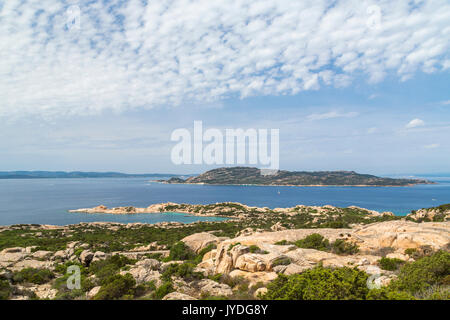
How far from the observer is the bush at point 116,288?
10634 mm

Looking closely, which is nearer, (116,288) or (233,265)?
(116,288)

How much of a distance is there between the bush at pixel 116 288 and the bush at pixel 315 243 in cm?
1264

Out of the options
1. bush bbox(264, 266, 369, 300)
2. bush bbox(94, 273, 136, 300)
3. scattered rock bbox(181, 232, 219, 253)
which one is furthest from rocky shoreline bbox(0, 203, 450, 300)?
bush bbox(264, 266, 369, 300)

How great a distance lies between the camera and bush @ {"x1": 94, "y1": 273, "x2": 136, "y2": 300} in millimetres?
10634

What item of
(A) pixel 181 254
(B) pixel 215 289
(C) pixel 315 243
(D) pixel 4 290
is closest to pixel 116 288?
(B) pixel 215 289

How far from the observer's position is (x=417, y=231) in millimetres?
17266

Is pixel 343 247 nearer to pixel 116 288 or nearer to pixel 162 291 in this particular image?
pixel 162 291

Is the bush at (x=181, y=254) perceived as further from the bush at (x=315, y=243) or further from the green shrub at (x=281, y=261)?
the green shrub at (x=281, y=261)

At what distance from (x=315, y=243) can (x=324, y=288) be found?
39.4 feet

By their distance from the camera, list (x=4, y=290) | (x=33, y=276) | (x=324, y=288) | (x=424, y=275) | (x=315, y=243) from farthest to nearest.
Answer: (x=315, y=243) → (x=33, y=276) → (x=4, y=290) → (x=424, y=275) → (x=324, y=288)

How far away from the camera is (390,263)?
1351cm
